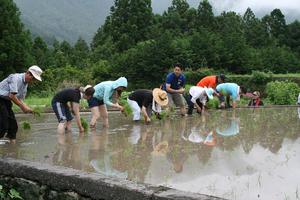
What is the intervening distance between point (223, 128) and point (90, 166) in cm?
503

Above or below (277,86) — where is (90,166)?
below

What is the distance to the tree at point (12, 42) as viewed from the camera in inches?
1053

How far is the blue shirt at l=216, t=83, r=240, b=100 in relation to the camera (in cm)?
1534

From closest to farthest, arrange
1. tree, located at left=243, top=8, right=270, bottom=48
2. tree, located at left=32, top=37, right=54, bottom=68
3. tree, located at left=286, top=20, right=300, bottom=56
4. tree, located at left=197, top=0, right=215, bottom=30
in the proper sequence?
tree, located at left=32, top=37, right=54, bottom=68 → tree, located at left=243, top=8, right=270, bottom=48 → tree, located at left=197, top=0, right=215, bottom=30 → tree, located at left=286, top=20, right=300, bottom=56

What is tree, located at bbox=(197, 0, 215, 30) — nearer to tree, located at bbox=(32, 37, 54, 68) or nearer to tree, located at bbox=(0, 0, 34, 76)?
tree, located at bbox=(32, 37, 54, 68)

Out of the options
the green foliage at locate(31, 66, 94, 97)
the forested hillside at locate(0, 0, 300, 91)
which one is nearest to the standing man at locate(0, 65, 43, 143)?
the green foliage at locate(31, 66, 94, 97)

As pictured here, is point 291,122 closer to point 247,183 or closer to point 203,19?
point 247,183

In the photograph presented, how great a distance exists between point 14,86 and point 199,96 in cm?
716

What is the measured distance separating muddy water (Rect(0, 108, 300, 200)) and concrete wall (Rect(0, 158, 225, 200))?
3.14 ft

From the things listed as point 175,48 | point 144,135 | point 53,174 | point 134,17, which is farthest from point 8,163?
point 134,17

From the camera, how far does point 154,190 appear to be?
446cm

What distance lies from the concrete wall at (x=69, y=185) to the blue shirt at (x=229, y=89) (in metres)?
10.5

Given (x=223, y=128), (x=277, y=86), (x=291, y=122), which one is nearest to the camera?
(x=223, y=128)

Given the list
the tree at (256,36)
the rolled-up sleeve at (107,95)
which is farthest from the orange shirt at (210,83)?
the tree at (256,36)
